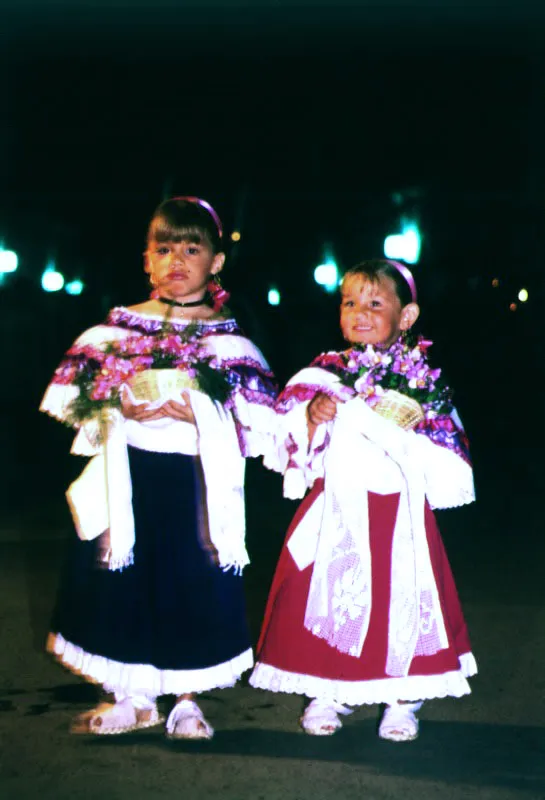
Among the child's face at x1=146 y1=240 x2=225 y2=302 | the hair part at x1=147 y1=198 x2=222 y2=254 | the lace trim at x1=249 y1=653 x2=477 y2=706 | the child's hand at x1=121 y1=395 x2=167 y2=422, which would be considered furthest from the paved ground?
the hair part at x1=147 y1=198 x2=222 y2=254

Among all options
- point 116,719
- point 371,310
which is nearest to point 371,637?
point 116,719

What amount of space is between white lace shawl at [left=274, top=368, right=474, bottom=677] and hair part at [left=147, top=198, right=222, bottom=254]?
69 cm

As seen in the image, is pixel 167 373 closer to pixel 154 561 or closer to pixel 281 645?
pixel 154 561

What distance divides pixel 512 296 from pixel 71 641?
2223cm

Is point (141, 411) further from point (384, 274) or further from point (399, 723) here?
point (399, 723)

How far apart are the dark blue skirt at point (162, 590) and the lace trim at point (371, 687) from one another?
0.76 ft

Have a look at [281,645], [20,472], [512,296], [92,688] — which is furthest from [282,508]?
[512,296]

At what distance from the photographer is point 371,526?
4.43m

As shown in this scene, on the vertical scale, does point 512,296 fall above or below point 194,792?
above

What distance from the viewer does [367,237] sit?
22875mm

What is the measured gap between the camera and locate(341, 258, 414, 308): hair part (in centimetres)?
448

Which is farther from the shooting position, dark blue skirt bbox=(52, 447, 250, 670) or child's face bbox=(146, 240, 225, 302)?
child's face bbox=(146, 240, 225, 302)

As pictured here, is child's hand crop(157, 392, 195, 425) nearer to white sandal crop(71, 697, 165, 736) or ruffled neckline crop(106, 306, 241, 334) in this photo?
ruffled neckline crop(106, 306, 241, 334)

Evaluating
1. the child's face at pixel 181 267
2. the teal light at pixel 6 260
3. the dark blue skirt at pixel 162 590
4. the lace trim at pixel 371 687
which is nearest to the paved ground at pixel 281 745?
the lace trim at pixel 371 687
